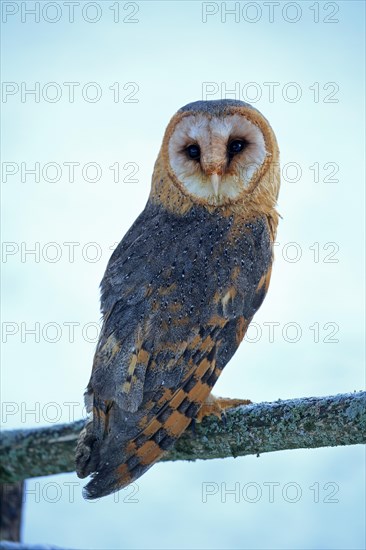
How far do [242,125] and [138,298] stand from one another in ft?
3.89

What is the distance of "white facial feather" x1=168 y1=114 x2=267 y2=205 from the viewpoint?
4699mm

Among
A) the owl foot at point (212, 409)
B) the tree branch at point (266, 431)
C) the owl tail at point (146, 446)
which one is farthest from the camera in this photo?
the owl foot at point (212, 409)

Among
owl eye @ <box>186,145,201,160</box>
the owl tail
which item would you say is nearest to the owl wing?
the owl tail

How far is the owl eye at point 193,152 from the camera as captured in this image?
192 inches

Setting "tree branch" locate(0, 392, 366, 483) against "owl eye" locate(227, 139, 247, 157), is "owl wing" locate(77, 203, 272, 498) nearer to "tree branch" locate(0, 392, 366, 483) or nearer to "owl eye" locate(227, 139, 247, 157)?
"tree branch" locate(0, 392, 366, 483)

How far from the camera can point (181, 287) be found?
4.49 m

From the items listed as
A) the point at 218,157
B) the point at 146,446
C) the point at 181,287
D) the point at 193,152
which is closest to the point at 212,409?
the point at 146,446

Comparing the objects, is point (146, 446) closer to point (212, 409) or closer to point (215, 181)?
point (212, 409)

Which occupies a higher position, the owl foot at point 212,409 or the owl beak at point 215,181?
the owl beak at point 215,181

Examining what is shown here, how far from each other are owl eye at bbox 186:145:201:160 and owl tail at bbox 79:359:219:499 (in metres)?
1.32

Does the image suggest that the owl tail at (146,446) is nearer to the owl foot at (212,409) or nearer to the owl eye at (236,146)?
the owl foot at (212,409)

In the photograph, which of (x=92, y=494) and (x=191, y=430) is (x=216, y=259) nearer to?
(x=191, y=430)

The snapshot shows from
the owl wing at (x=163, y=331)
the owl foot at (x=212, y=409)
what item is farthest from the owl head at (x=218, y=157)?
the owl foot at (x=212, y=409)

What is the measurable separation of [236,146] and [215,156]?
0.84ft
